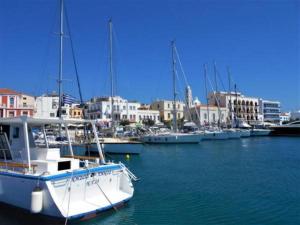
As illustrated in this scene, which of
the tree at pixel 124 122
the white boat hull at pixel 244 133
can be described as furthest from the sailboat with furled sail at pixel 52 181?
the tree at pixel 124 122

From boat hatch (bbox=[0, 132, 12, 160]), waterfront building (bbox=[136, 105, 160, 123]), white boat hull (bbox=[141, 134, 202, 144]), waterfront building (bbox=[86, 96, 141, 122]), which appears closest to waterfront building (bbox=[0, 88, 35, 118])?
white boat hull (bbox=[141, 134, 202, 144])

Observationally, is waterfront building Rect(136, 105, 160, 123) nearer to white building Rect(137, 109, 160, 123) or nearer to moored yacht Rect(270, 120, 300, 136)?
white building Rect(137, 109, 160, 123)

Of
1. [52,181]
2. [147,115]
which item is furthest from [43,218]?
[147,115]

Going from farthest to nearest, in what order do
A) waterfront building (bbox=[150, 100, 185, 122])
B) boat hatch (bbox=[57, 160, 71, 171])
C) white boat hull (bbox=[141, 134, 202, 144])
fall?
waterfront building (bbox=[150, 100, 185, 122]) → white boat hull (bbox=[141, 134, 202, 144]) → boat hatch (bbox=[57, 160, 71, 171])

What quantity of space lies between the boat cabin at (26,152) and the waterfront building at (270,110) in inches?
5613

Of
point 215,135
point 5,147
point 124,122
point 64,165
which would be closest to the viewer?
point 64,165

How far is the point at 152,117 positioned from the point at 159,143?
61.3m

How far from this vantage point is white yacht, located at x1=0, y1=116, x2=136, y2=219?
1078 centimetres

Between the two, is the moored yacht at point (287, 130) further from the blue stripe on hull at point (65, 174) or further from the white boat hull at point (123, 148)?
the blue stripe on hull at point (65, 174)

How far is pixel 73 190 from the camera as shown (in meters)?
11.5

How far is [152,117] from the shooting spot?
118500 millimetres

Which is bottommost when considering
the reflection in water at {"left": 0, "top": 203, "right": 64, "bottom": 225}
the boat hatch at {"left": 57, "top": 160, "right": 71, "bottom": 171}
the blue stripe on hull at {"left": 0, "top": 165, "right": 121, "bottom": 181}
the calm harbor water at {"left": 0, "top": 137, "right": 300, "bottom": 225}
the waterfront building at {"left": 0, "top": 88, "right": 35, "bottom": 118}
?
the calm harbor water at {"left": 0, "top": 137, "right": 300, "bottom": 225}

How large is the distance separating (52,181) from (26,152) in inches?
104

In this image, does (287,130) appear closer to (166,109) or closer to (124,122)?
(166,109)
